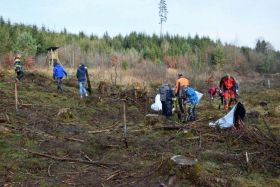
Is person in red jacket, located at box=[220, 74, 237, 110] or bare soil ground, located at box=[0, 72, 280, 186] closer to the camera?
bare soil ground, located at box=[0, 72, 280, 186]

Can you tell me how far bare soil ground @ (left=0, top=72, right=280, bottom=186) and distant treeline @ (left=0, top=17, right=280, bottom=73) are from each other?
2599cm

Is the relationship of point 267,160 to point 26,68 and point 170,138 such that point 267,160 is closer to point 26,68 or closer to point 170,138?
point 170,138

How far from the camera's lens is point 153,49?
196 ft

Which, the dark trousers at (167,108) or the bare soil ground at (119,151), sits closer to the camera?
the bare soil ground at (119,151)

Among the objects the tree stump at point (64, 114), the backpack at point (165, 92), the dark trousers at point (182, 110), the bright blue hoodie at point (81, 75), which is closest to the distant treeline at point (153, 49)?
the bright blue hoodie at point (81, 75)

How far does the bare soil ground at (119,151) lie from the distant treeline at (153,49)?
1023 inches

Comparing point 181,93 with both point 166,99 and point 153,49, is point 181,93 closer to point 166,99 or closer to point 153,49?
point 166,99

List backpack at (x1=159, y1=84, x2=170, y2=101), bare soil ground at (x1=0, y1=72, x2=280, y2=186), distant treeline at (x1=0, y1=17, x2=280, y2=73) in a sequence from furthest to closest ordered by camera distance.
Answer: distant treeline at (x1=0, y1=17, x2=280, y2=73) → backpack at (x1=159, y1=84, x2=170, y2=101) → bare soil ground at (x1=0, y1=72, x2=280, y2=186)

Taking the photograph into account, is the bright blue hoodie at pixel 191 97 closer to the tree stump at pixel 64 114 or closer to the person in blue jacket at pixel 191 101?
the person in blue jacket at pixel 191 101

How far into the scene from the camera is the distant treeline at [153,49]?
157 ft

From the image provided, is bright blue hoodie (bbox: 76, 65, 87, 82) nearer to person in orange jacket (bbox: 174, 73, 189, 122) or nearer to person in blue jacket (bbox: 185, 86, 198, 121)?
person in orange jacket (bbox: 174, 73, 189, 122)

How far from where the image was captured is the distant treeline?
1885 inches

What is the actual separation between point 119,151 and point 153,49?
1962 inches

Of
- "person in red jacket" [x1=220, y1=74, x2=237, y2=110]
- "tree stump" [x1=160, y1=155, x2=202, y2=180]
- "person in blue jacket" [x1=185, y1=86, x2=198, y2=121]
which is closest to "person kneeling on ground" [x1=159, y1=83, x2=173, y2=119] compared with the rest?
"person in blue jacket" [x1=185, y1=86, x2=198, y2=121]
